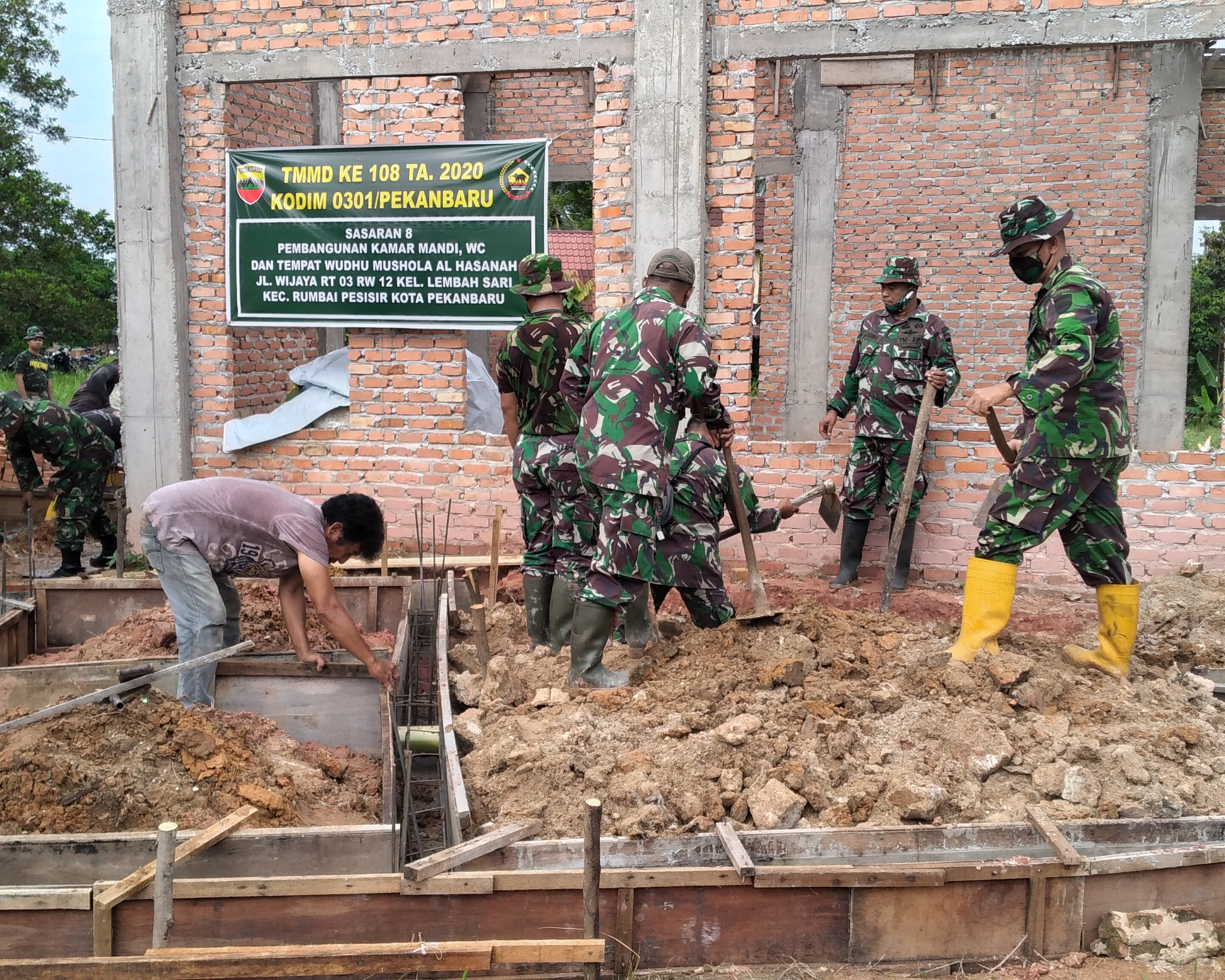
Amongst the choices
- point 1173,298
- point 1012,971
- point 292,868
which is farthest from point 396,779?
point 1173,298

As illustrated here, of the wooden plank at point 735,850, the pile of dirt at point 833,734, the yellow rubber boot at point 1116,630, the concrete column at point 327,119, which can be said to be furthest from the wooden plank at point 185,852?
the concrete column at point 327,119

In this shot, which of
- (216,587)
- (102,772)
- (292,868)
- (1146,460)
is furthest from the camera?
(1146,460)

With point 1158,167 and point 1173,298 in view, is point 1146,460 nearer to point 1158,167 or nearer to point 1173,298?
point 1173,298

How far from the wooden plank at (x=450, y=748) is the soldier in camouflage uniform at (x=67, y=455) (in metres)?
4.01

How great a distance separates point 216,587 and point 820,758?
265 centimetres

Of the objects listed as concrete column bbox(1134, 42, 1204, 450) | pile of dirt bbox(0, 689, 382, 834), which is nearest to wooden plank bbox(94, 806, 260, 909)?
pile of dirt bbox(0, 689, 382, 834)

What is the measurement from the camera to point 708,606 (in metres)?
5.27

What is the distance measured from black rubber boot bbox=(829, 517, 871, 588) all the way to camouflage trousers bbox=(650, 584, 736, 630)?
2.04m

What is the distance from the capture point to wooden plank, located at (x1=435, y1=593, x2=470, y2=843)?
3430mm

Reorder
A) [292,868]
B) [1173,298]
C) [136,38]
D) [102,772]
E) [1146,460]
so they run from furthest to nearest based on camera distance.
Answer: [1173,298] < [136,38] < [1146,460] < [102,772] < [292,868]

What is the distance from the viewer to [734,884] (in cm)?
307

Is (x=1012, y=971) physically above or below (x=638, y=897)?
below

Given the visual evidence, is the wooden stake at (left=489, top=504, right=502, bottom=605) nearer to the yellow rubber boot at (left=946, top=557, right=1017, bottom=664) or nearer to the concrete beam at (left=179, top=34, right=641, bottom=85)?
the yellow rubber boot at (left=946, top=557, right=1017, bottom=664)

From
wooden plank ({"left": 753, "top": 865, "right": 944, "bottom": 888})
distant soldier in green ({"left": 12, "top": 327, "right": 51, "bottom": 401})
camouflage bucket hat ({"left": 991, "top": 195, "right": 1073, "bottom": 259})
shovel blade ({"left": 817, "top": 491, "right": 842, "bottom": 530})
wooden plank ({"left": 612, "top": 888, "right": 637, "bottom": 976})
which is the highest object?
camouflage bucket hat ({"left": 991, "top": 195, "right": 1073, "bottom": 259})
